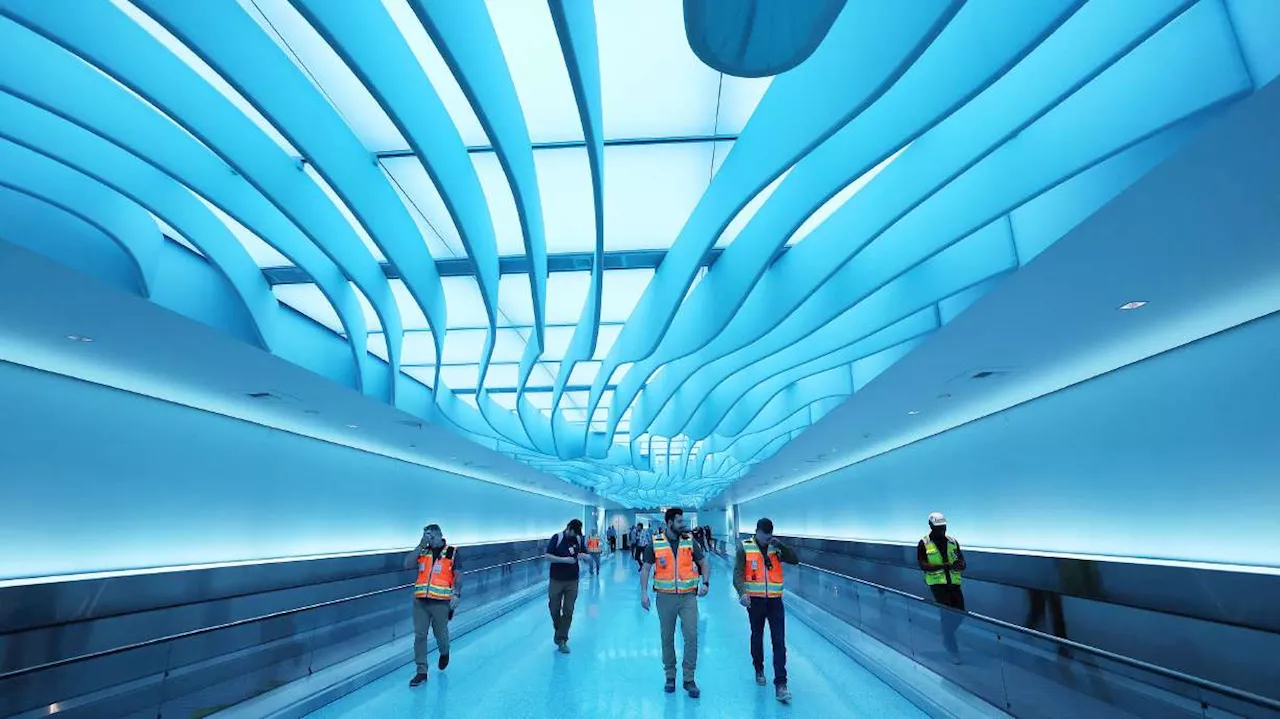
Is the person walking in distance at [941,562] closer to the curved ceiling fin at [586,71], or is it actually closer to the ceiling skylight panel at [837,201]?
the ceiling skylight panel at [837,201]

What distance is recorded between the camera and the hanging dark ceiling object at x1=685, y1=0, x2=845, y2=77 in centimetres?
243

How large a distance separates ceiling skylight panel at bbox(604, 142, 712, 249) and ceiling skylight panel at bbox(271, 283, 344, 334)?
3.81m

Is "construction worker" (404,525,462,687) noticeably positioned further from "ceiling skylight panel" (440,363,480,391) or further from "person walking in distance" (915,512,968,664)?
"person walking in distance" (915,512,968,664)

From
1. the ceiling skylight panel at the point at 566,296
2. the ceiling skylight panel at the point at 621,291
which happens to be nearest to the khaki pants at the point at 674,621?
the ceiling skylight panel at the point at 621,291

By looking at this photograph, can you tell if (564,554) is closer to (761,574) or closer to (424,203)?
(761,574)

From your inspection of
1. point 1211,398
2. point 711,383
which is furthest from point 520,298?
point 1211,398

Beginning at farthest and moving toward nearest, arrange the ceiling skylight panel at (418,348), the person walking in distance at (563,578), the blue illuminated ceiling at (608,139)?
the ceiling skylight panel at (418,348)
the person walking in distance at (563,578)
the blue illuminated ceiling at (608,139)

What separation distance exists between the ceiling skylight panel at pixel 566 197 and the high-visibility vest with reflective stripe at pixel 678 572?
11.6 ft

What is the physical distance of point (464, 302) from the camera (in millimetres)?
8922

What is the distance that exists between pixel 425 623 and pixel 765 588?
4.16 m

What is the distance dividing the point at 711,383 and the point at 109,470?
31.4 ft

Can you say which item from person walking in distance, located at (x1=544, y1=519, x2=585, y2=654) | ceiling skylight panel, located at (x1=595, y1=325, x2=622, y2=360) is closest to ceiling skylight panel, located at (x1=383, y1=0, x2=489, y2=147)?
ceiling skylight panel, located at (x1=595, y1=325, x2=622, y2=360)

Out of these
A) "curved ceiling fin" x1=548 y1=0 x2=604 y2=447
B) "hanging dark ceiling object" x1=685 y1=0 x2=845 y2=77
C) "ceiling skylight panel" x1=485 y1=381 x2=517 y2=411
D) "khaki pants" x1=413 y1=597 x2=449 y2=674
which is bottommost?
"khaki pants" x1=413 y1=597 x2=449 y2=674

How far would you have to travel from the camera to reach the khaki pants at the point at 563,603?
9703mm
